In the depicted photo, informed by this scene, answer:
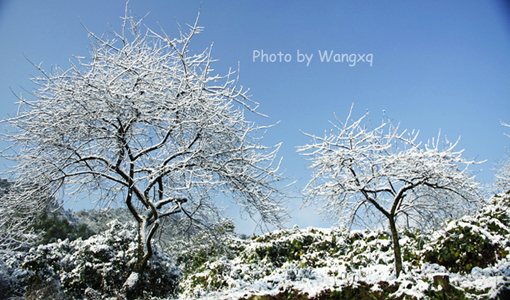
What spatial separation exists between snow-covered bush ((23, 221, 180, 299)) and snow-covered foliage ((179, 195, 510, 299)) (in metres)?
1.26

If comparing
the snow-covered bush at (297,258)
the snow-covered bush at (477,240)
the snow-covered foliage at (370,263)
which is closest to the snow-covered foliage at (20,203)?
the snow-covered foliage at (370,263)

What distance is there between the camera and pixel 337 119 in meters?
7.37

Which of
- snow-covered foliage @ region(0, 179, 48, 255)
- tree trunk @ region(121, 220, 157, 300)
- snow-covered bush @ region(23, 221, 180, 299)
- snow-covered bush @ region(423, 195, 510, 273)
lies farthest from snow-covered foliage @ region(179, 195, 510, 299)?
snow-covered foliage @ region(0, 179, 48, 255)

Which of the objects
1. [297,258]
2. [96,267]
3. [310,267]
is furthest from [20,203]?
[297,258]

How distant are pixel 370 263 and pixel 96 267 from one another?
7379 mm

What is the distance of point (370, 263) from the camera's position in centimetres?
850

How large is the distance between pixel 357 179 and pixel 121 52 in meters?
6.34

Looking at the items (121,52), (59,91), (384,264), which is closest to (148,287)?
(59,91)

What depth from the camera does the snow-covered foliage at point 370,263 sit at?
4.56m

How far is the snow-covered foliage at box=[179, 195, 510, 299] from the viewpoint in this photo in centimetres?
456

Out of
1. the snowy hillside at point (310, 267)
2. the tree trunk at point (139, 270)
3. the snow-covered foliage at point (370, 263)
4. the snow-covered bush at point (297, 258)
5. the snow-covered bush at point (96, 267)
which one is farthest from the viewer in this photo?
the snow-covered bush at point (297, 258)

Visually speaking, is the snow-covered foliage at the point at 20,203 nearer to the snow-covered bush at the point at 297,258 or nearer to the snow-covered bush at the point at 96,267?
the snow-covered bush at the point at 96,267

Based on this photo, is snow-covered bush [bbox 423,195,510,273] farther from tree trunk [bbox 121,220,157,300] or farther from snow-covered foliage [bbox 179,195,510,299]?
tree trunk [bbox 121,220,157,300]

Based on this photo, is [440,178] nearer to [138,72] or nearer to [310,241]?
[310,241]
